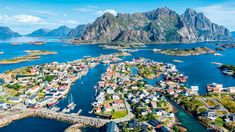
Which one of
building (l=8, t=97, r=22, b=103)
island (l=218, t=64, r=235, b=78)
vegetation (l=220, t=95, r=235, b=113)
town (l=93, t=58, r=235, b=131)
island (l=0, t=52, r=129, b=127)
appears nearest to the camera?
town (l=93, t=58, r=235, b=131)

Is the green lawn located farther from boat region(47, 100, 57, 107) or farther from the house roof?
boat region(47, 100, 57, 107)

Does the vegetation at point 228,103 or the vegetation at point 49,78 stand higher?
the vegetation at point 49,78

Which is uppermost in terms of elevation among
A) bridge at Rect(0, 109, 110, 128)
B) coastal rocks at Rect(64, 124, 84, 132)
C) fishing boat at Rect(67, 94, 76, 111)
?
fishing boat at Rect(67, 94, 76, 111)

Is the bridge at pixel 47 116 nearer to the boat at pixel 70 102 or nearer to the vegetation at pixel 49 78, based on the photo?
the boat at pixel 70 102

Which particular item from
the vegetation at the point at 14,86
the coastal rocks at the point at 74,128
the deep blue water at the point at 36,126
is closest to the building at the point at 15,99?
the vegetation at the point at 14,86

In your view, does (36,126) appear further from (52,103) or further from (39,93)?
(39,93)

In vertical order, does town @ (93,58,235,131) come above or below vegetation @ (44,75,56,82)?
below

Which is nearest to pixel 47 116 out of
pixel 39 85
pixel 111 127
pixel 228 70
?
pixel 111 127

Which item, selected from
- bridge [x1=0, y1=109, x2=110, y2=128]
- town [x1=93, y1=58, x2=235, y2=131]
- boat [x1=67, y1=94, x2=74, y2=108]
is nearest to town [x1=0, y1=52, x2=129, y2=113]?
boat [x1=67, y1=94, x2=74, y2=108]
